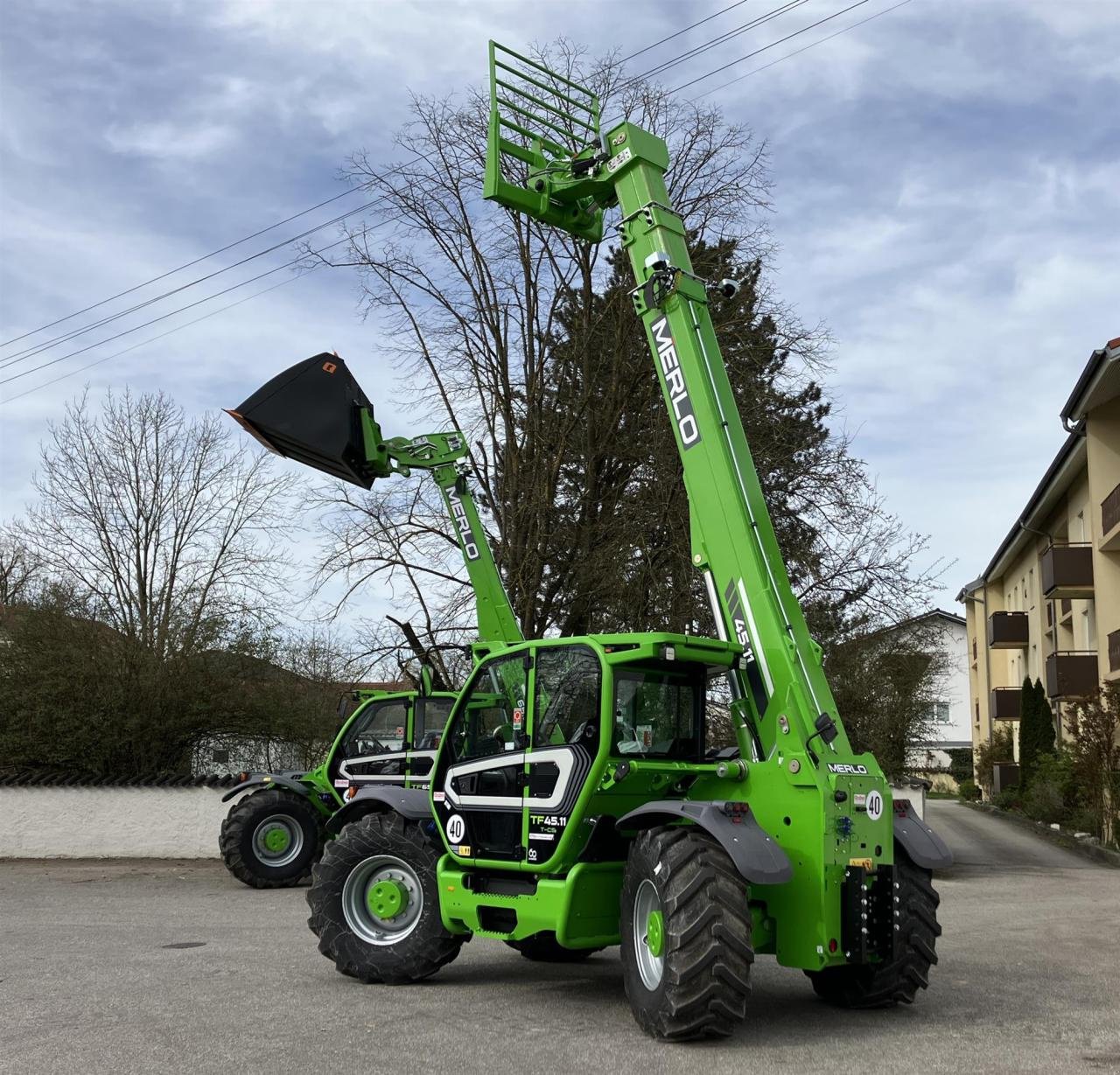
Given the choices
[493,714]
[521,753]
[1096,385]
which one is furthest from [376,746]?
[1096,385]

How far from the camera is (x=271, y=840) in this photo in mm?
15609

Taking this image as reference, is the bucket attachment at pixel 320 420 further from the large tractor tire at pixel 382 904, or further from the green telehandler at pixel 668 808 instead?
the large tractor tire at pixel 382 904

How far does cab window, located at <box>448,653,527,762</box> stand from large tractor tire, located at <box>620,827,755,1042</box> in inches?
57.5

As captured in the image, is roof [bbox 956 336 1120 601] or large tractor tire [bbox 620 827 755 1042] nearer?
large tractor tire [bbox 620 827 755 1042]

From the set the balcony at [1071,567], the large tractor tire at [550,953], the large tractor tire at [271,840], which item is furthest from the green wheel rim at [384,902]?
the balcony at [1071,567]

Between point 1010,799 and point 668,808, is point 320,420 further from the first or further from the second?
point 1010,799

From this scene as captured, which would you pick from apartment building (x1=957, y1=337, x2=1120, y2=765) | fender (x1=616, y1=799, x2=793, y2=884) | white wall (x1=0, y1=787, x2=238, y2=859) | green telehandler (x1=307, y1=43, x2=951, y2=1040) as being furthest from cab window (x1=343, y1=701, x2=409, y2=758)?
apartment building (x1=957, y1=337, x2=1120, y2=765)

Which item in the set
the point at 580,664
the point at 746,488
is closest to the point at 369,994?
the point at 580,664

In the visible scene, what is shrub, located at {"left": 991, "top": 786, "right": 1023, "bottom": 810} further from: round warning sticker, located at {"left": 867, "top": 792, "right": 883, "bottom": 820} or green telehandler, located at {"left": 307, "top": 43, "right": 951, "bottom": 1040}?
round warning sticker, located at {"left": 867, "top": 792, "right": 883, "bottom": 820}

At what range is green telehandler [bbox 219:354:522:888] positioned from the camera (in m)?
13.0

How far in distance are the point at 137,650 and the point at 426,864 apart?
14.8 meters

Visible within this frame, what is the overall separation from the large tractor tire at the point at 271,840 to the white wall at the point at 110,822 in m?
3.79

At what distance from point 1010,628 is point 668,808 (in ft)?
118

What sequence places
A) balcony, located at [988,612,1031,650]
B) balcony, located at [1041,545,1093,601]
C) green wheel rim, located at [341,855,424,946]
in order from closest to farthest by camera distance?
green wheel rim, located at [341,855,424,946] → balcony, located at [1041,545,1093,601] → balcony, located at [988,612,1031,650]
